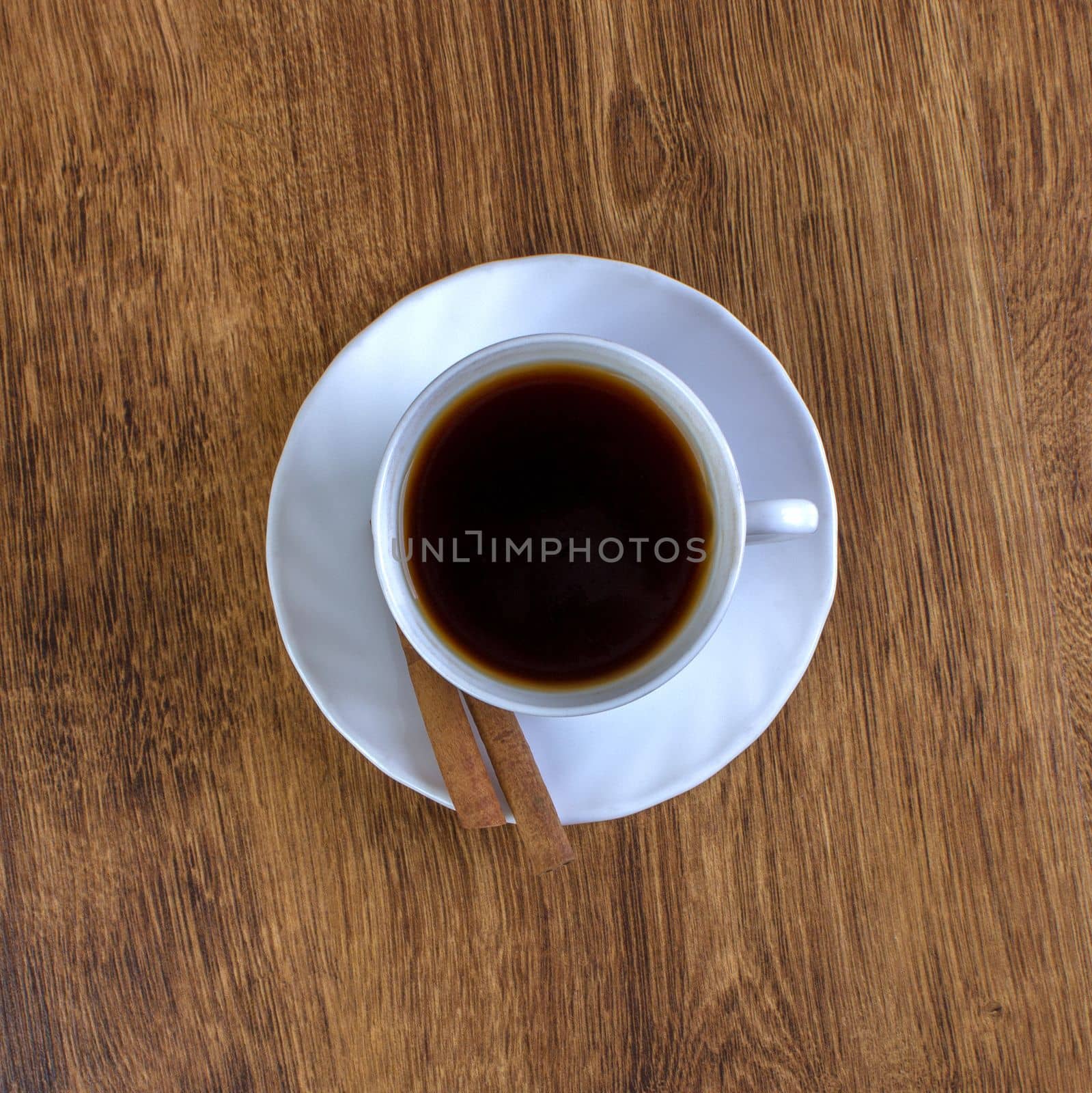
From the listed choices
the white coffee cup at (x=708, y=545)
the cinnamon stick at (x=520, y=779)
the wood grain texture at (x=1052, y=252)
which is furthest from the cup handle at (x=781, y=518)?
the wood grain texture at (x=1052, y=252)

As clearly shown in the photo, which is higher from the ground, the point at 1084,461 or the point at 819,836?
the point at 1084,461

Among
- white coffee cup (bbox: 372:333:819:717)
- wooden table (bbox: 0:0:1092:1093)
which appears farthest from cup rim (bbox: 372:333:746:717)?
wooden table (bbox: 0:0:1092:1093)

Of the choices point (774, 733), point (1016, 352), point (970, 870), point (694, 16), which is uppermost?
point (694, 16)

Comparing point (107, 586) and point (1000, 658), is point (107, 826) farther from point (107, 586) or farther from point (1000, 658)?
point (1000, 658)

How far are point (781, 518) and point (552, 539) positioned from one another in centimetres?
17

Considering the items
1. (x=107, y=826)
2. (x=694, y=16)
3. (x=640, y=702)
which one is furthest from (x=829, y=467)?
(x=107, y=826)

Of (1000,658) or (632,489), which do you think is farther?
(1000,658)

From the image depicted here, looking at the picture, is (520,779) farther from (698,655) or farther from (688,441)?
(688,441)

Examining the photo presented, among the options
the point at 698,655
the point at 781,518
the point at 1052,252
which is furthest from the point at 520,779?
the point at 1052,252

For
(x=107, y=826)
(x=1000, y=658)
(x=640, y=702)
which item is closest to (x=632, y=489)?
(x=640, y=702)

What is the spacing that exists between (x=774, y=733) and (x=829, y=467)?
0.24m

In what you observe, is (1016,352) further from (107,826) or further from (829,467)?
(107,826)

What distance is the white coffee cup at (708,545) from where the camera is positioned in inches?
22.5

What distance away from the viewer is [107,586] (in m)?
0.75
